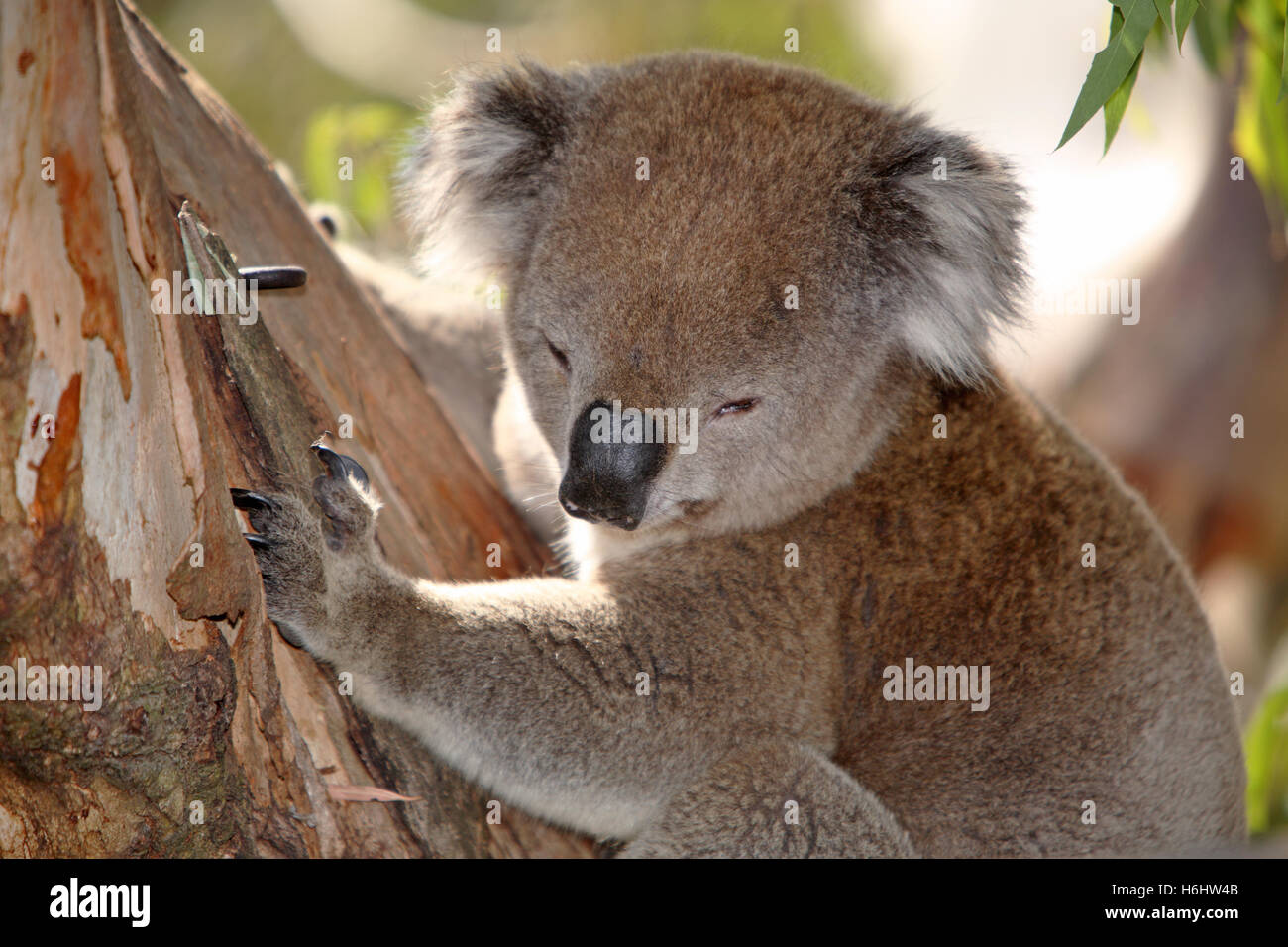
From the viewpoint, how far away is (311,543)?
102 inches

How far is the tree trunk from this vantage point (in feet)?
6.21

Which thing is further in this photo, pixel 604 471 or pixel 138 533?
pixel 604 471

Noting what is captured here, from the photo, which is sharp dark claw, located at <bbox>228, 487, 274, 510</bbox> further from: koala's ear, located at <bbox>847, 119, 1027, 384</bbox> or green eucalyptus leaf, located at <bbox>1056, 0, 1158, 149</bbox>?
green eucalyptus leaf, located at <bbox>1056, 0, 1158, 149</bbox>

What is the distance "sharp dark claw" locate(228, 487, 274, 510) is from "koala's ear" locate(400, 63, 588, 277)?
47.9 inches

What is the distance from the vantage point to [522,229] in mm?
3389

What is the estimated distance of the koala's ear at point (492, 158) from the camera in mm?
3314

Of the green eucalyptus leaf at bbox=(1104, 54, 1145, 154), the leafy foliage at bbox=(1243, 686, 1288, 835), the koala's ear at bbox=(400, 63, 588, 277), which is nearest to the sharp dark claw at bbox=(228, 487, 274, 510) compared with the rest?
the koala's ear at bbox=(400, 63, 588, 277)

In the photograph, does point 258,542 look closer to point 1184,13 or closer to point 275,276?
point 275,276

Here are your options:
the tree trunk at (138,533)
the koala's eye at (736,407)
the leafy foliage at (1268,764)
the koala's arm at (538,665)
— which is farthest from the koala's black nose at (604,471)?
the leafy foliage at (1268,764)

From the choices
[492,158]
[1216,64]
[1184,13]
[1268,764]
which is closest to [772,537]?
[492,158]

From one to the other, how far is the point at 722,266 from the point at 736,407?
359 millimetres

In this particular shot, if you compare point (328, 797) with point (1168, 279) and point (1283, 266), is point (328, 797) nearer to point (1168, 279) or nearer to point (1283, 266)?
point (1168, 279)
